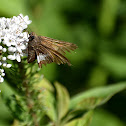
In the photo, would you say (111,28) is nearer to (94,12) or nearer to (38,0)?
(94,12)

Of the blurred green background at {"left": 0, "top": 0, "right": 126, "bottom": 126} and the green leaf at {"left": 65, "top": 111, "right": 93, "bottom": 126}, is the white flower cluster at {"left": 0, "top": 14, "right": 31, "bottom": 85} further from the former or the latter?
the blurred green background at {"left": 0, "top": 0, "right": 126, "bottom": 126}

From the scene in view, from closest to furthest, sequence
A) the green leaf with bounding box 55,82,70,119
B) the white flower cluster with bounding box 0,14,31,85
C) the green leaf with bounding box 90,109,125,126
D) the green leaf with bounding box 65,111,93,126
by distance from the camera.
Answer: the white flower cluster with bounding box 0,14,31,85 → the green leaf with bounding box 65,111,93,126 → the green leaf with bounding box 55,82,70,119 → the green leaf with bounding box 90,109,125,126

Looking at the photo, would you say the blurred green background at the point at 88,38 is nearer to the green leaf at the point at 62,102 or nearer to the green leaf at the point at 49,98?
the green leaf at the point at 49,98

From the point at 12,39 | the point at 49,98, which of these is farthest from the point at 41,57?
the point at 49,98

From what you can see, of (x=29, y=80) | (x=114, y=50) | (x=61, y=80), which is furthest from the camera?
(x=114, y=50)

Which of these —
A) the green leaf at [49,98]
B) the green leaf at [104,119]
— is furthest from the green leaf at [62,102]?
the green leaf at [104,119]

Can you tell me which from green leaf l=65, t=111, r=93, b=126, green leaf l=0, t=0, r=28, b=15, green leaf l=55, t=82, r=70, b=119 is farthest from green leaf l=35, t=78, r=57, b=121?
green leaf l=0, t=0, r=28, b=15

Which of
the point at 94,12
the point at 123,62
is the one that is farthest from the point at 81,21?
the point at 123,62
